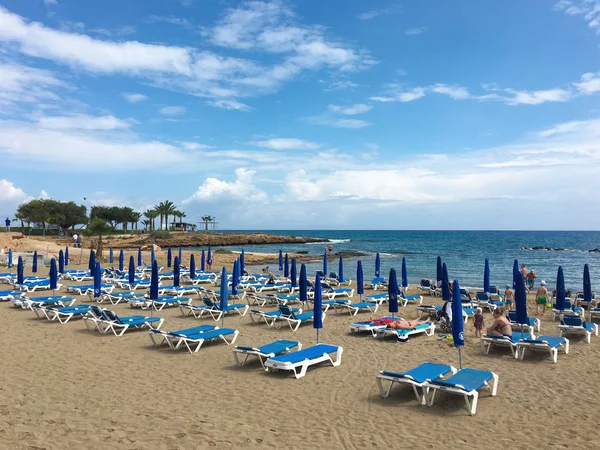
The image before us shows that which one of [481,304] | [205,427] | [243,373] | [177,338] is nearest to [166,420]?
[205,427]

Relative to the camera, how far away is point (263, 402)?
22.9 ft

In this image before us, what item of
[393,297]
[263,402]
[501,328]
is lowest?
[263,402]

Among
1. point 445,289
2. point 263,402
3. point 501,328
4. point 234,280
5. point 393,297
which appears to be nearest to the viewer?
point 263,402

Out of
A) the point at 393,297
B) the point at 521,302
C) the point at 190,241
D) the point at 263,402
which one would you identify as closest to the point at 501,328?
the point at 521,302

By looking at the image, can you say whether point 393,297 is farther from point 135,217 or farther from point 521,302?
point 135,217

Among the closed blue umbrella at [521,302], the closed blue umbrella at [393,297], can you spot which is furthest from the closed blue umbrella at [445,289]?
the closed blue umbrella at [521,302]

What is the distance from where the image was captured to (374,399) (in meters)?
7.12

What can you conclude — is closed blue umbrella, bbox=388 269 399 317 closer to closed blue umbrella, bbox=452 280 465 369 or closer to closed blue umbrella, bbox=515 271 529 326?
closed blue umbrella, bbox=515 271 529 326

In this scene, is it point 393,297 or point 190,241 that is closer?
point 393,297

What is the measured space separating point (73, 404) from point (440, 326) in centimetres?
927

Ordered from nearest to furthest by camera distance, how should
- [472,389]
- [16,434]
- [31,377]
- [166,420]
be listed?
[16,434], [166,420], [472,389], [31,377]

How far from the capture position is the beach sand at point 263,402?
18.7 ft

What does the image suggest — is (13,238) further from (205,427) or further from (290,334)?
(205,427)

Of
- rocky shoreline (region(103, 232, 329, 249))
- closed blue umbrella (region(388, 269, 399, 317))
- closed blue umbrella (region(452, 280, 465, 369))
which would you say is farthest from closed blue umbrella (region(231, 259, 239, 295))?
rocky shoreline (region(103, 232, 329, 249))
